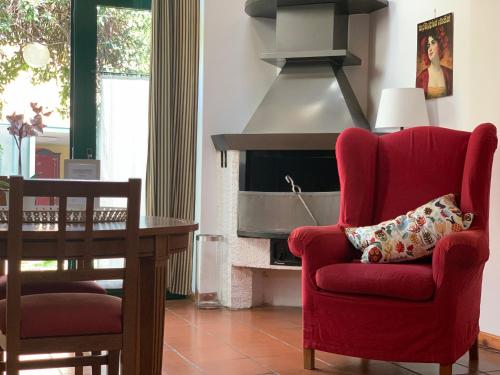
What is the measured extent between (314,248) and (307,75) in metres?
2.10

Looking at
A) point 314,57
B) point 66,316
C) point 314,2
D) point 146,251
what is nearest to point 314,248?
point 146,251

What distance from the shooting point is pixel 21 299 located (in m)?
2.21

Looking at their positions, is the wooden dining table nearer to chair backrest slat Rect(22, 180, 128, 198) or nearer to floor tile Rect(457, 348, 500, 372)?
chair backrest slat Rect(22, 180, 128, 198)

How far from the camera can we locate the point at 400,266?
305 cm

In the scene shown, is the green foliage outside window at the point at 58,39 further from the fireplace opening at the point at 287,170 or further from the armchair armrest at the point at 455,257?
the armchair armrest at the point at 455,257

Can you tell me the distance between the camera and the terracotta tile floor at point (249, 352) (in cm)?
332

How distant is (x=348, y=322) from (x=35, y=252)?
1500mm

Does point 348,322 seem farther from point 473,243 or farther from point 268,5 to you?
point 268,5

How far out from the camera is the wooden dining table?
2.12 metres

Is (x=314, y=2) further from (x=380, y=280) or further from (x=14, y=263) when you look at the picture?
(x=14, y=263)

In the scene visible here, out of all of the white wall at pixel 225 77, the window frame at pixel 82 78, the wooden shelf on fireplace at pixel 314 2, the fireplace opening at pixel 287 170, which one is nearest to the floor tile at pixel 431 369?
the fireplace opening at pixel 287 170

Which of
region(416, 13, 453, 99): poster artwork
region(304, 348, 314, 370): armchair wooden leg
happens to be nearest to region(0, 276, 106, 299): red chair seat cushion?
region(304, 348, 314, 370): armchair wooden leg

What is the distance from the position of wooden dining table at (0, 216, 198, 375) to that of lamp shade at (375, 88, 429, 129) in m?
2.01

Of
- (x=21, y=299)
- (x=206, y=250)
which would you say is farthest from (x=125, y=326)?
(x=206, y=250)
